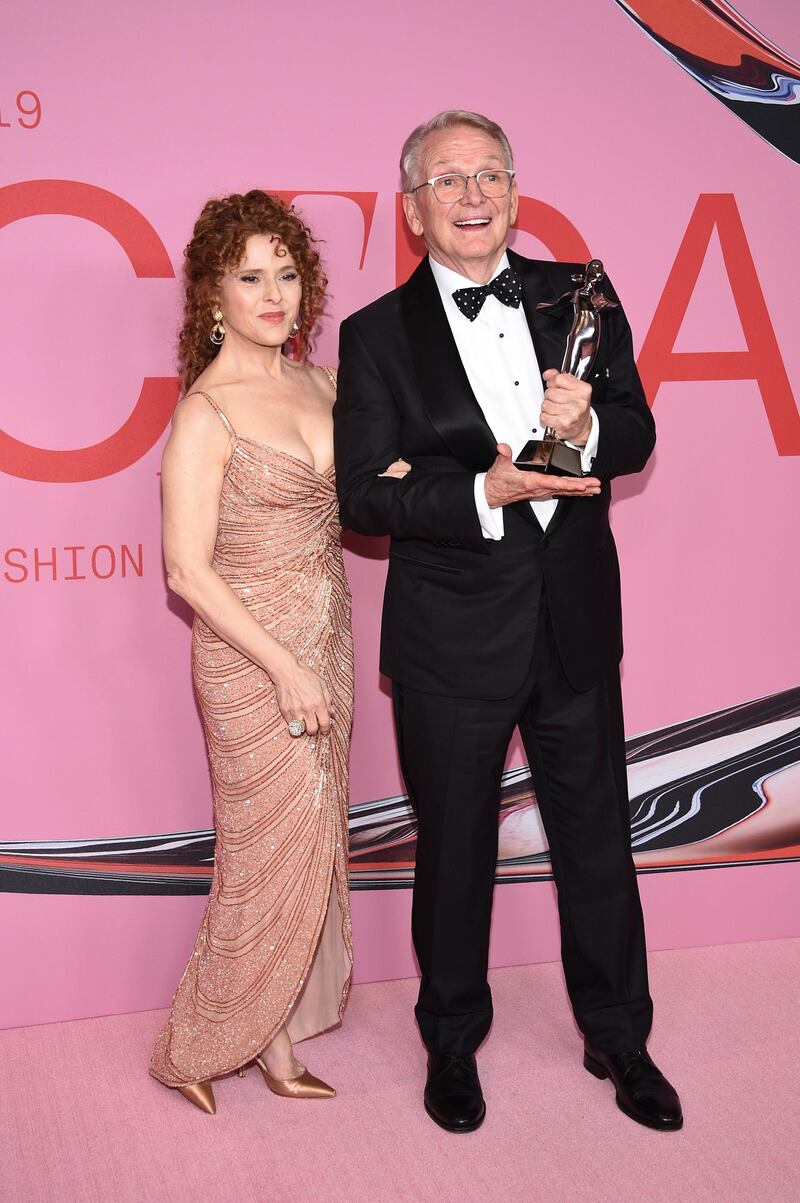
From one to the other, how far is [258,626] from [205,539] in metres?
0.21

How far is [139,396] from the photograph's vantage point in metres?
3.01

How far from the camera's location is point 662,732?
346cm

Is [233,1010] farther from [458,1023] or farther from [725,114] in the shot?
[725,114]

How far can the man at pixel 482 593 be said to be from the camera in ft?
8.45

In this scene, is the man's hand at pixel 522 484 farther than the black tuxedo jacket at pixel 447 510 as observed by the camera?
No

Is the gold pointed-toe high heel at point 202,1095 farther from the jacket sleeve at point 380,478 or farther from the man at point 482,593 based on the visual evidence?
A: the jacket sleeve at point 380,478

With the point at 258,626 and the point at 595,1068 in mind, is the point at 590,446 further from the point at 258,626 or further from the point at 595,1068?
the point at 595,1068

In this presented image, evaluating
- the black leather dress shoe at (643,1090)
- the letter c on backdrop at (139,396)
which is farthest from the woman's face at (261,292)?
the black leather dress shoe at (643,1090)

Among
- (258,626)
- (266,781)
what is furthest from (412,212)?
(266,781)

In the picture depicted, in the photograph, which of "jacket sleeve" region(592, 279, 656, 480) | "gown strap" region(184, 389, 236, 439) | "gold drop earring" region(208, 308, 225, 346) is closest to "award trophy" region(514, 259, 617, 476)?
"jacket sleeve" region(592, 279, 656, 480)

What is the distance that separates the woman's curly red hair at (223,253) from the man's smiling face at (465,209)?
28 cm

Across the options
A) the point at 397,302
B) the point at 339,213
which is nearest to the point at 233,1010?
the point at 397,302

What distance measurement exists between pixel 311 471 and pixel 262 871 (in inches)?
35.2

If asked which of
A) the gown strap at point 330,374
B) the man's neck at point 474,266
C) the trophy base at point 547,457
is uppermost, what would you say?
the man's neck at point 474,266
